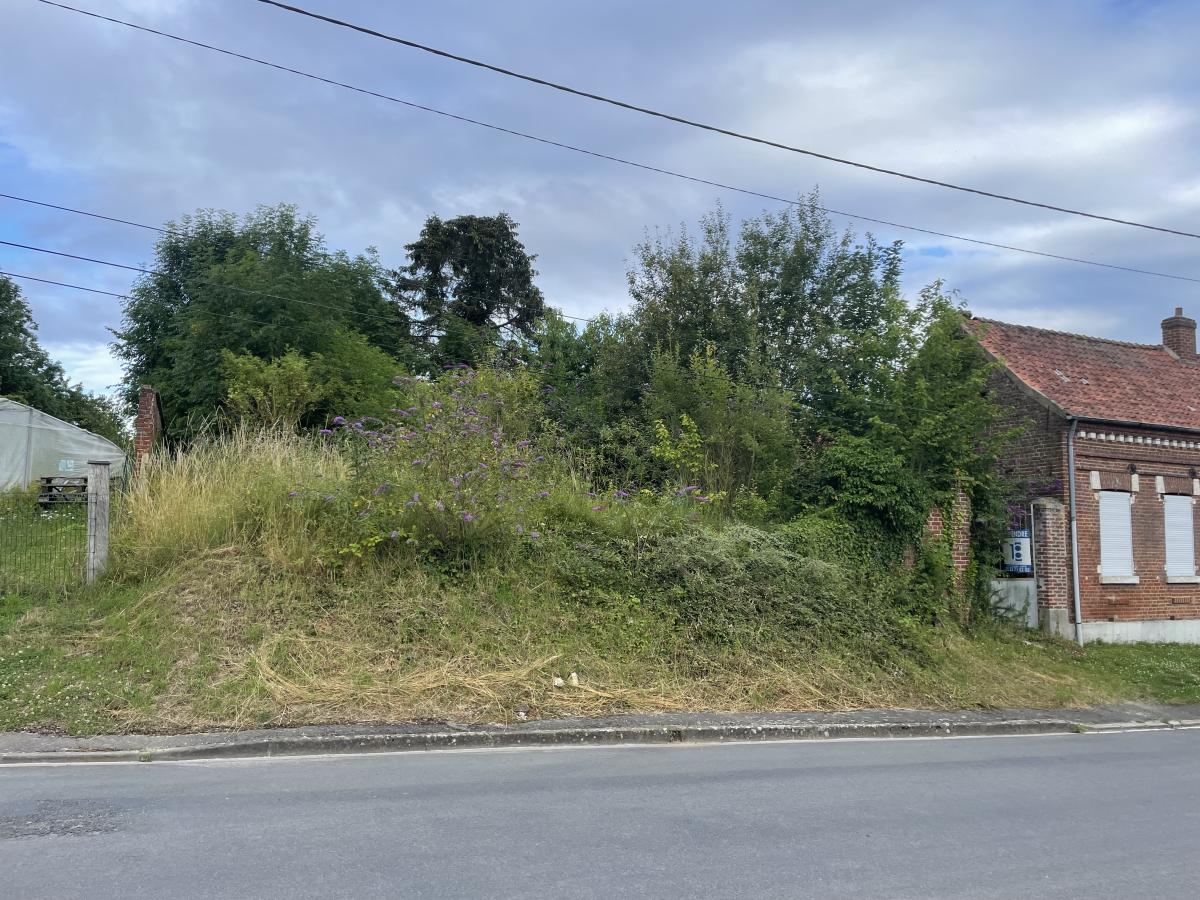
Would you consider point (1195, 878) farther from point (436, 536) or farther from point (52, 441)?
point (52, 441)

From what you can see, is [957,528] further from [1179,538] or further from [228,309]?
[228,309]

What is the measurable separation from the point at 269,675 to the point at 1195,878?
8442 mm

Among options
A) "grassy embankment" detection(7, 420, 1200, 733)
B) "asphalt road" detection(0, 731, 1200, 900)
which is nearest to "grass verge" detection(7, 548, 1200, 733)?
"grassy embankment" detection(7, 420, 1200, 733)

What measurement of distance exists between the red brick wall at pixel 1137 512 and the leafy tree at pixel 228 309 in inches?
702

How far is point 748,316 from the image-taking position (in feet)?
70.8

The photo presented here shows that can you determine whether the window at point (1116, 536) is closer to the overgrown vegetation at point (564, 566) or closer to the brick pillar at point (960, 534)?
the overgrown vegetation at point (564, 566)

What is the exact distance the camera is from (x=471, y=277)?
38906mm

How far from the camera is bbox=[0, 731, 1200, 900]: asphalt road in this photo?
15.7 ft

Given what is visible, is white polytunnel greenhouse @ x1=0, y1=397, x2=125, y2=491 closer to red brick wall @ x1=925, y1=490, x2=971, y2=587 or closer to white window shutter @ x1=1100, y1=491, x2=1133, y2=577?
red brick wall @ x1=925, y1=490, x2=971, y2=587

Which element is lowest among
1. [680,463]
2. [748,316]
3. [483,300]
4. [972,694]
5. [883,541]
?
[972,694]

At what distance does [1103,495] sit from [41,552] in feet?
63.6

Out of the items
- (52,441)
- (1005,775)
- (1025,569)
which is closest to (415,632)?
(1005,775)

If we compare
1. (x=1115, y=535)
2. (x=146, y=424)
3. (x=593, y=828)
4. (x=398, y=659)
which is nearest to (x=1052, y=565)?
(x=1115, y=535)

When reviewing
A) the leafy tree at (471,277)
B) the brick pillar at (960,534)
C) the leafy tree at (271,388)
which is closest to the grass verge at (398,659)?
the brick pillar at (960,534)
